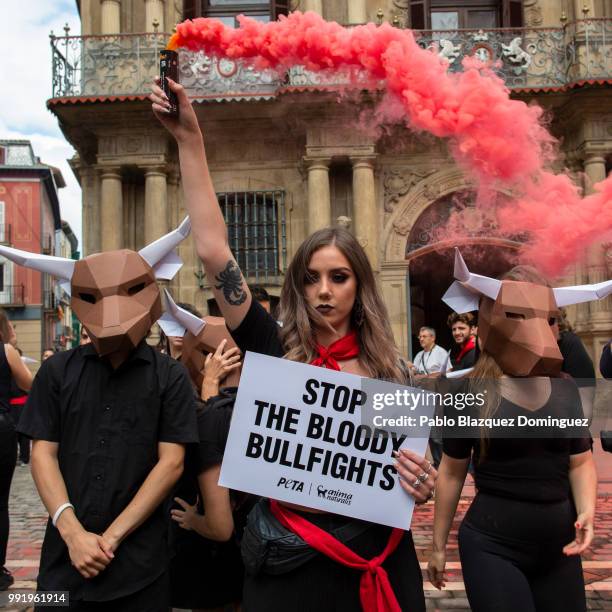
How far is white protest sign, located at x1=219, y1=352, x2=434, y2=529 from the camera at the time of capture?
2.25 metres

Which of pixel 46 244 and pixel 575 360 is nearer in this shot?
pixel 575 360

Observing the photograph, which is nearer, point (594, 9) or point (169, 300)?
→ point (169, 300)

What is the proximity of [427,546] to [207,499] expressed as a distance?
3690 millimetres

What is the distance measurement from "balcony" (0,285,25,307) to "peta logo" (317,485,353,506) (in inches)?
1666

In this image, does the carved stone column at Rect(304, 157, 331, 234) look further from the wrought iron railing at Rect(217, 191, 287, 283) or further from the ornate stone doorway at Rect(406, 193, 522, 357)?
the ornate stone doorway at Rect(406, 193, 522, 357)

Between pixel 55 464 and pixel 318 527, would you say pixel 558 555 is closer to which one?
pixel 318 527

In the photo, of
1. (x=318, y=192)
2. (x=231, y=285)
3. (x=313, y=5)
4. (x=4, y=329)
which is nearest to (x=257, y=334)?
(x=231, y=285)

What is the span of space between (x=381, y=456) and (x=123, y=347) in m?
1.04

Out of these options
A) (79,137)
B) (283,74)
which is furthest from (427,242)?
(79,137)

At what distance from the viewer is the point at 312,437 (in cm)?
231

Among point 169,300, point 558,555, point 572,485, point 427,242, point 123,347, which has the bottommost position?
point 558,555

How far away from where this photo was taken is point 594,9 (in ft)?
47.4

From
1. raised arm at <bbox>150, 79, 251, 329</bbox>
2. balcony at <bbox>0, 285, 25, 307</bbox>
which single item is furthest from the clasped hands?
balcony at <bbox>0, 285, 25, 307</bbox>

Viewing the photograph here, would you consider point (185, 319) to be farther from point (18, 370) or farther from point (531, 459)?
point (18, 370)
